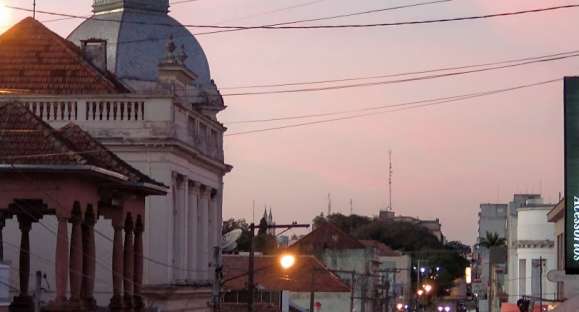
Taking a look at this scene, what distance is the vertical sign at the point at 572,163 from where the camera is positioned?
123ft

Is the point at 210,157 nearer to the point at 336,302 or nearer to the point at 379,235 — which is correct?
the point at 336,302

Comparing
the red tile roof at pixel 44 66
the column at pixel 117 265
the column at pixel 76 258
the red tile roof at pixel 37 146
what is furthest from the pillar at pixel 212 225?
the column at pixel 76 258

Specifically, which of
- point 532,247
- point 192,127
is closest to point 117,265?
point 192,127

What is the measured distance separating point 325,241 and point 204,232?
68.9m

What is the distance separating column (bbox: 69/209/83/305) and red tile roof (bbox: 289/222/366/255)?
8274cm

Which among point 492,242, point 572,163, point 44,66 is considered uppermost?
point 44,66

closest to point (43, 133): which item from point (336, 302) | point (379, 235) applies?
point (336, 302)

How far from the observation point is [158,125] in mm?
43438

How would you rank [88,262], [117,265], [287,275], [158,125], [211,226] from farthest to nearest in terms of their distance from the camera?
1. [287,275]
2. [211,226]
3. [158,125]
4. [117,265]
5. [88,262]

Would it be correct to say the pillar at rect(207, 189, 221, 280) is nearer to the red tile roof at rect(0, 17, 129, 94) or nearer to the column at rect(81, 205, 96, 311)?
the red tile roof at rect(0, 17, 129, 94)

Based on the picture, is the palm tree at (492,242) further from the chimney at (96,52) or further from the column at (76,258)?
the column at (76,258)

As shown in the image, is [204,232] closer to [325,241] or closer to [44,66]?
[44,66]

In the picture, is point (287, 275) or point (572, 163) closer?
point (572, 163)

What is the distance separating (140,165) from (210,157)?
5.52 m
